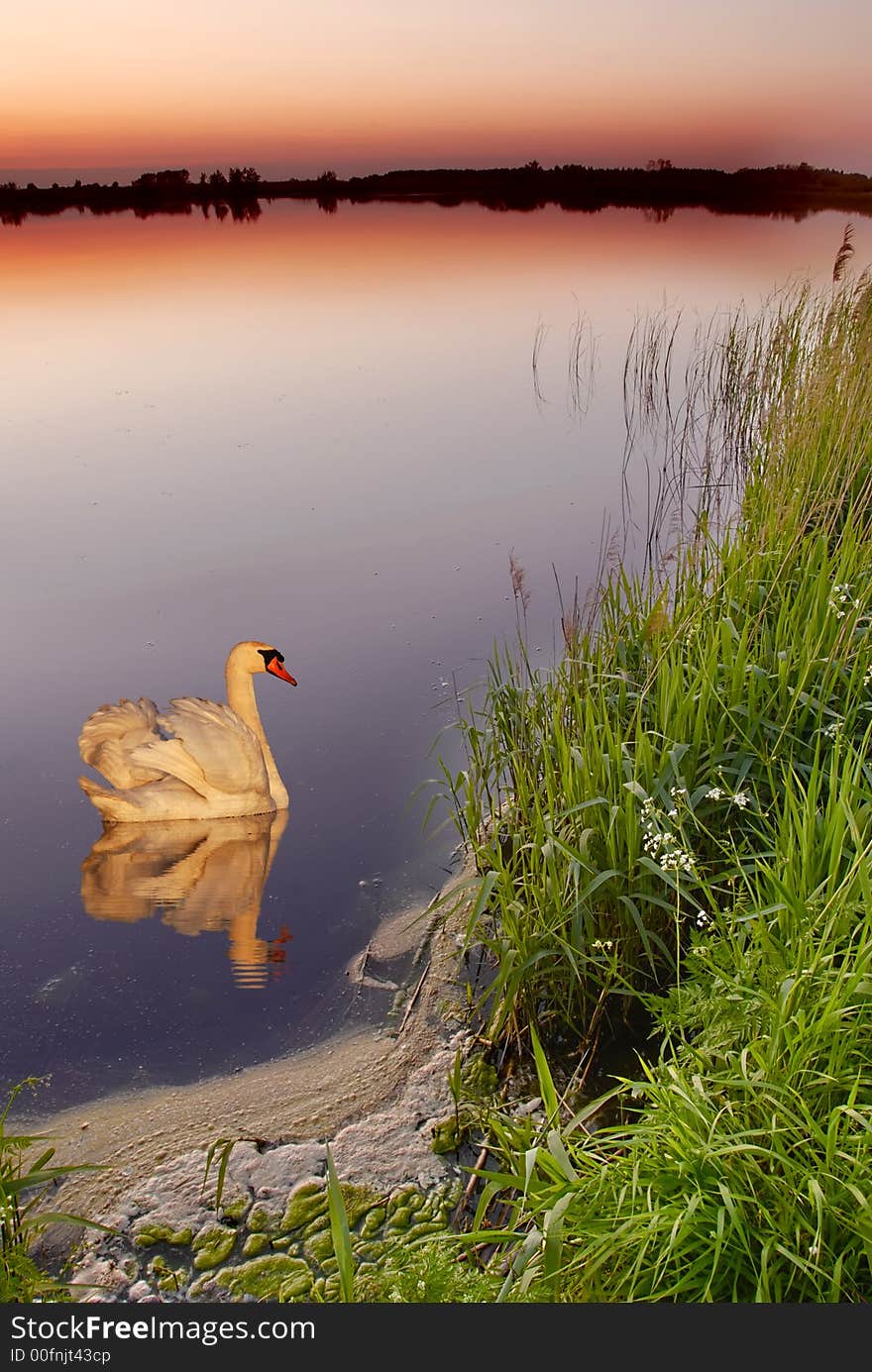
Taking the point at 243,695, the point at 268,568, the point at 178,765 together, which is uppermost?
the point at 268,568

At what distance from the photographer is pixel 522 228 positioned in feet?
66.9

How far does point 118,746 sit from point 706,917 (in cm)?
217

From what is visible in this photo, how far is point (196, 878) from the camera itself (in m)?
3.38

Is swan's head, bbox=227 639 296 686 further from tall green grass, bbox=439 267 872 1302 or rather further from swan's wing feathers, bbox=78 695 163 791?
tall green grass, bbox=439 267 872 1302

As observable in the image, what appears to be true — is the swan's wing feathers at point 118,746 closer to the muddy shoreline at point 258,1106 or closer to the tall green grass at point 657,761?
the tall green grass at point 657,761

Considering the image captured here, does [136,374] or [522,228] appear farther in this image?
[522,228]

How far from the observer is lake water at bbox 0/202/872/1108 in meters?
2.96

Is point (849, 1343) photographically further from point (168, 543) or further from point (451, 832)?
point (168, 543)

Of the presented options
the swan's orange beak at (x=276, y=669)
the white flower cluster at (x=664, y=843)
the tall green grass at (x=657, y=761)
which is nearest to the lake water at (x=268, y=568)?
the swan's orange beak at (x=276, y=669)

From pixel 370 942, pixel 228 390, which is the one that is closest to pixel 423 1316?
pixel 370 942

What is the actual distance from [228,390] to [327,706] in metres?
5.36

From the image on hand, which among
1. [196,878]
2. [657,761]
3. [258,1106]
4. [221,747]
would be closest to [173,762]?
[221,747]

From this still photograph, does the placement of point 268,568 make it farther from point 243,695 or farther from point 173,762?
point 173,762

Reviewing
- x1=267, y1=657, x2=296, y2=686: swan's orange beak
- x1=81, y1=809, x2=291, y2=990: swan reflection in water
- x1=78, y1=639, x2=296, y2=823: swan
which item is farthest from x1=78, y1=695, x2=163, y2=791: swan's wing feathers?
x1=267, y1=657, x2=296, y2=686: swan's orange beak
